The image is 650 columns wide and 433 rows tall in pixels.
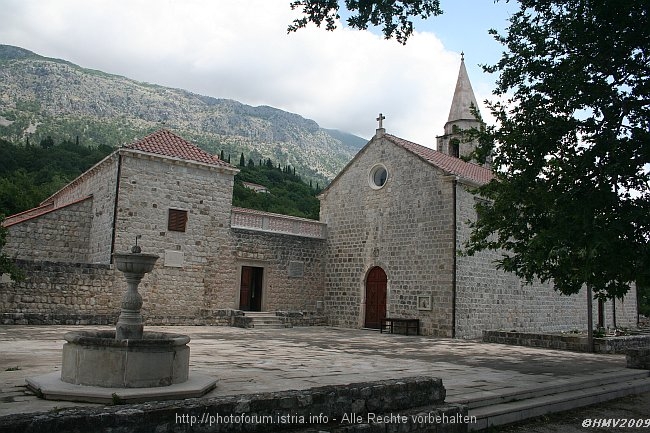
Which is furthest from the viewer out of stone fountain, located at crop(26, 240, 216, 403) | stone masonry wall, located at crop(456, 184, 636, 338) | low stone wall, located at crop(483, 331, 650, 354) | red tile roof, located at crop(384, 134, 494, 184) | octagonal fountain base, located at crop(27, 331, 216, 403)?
red tile roof, located at crop(384, 134, 494, 184)

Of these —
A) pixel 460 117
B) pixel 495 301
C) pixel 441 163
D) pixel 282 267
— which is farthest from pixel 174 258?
pixel 460 117

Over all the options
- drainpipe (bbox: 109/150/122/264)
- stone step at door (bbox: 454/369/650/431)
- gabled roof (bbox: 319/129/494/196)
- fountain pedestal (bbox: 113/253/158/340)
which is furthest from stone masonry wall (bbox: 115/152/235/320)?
stone step at door (bbox: 454/369/650/431)

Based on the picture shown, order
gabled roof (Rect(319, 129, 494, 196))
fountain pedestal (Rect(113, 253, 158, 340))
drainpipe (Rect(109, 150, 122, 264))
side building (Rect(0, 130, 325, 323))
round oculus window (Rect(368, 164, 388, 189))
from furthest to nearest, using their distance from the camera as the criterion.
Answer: round oculus window (Rect(368, 164, 388, 189)) < gabled roof (Rect(319, 129, 494, 196)) < drainpipe (Rect(109, 150, 122, 264)) < side building (Rect(0, 130, 325, 323)) < fountain pedestal (Rect(113, 253, 158, 340))

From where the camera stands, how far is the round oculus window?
23.0m

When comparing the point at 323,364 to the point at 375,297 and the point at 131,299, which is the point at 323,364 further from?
the point at 375,297

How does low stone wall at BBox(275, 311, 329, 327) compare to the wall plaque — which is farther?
low stone wall at BBox(275, 311, 329, 327)

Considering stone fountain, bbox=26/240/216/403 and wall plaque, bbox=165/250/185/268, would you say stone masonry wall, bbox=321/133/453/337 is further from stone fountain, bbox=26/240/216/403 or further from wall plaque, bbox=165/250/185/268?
stone fountain, bbox=26/240/216/403

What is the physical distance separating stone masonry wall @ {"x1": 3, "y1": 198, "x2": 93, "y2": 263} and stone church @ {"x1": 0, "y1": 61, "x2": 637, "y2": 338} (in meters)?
0.04

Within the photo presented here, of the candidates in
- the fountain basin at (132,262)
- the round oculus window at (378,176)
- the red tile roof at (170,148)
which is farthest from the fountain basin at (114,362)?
the round oculus window at (378,176)

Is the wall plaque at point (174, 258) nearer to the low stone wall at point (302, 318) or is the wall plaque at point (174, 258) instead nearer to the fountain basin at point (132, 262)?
the low stone wall at point (302, 318)

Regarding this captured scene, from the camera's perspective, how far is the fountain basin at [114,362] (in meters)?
5.82

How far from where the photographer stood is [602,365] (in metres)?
11.8

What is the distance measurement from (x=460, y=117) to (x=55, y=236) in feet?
70.8

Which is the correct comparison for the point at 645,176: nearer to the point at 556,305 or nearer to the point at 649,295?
the point at 556,305
